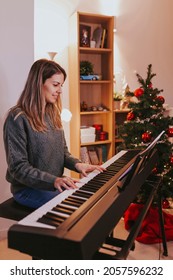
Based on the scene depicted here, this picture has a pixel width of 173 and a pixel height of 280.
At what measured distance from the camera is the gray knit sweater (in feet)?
5.06

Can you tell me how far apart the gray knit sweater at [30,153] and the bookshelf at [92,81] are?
173 centimetres

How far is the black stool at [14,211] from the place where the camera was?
160cm

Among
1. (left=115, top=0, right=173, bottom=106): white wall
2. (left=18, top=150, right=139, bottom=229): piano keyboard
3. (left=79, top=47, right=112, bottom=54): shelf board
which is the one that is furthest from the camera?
(left=115, top=0, right=173, bottom=106): white wall

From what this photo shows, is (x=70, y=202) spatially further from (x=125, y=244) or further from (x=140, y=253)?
(x=140, y=253)

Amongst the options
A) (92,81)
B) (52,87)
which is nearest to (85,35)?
(92,81)

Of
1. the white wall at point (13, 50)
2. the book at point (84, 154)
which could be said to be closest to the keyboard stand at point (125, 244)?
the white wall at point (13, 50)

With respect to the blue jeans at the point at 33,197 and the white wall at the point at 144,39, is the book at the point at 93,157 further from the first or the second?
the blue jeans at the point at 33,197

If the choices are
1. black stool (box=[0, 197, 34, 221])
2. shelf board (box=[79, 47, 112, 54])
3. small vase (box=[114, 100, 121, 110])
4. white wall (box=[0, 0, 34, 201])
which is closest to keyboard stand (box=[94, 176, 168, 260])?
black stool (box=[0, 197, 34, 221])

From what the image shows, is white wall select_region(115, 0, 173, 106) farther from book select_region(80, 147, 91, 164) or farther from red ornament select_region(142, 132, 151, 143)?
red ornament select_region(142, 132, 151, 143)

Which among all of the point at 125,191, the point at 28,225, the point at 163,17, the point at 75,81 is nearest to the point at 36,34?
the point at 75,81

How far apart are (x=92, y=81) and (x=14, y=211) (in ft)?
7.40

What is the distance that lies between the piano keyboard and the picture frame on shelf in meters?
2.22
